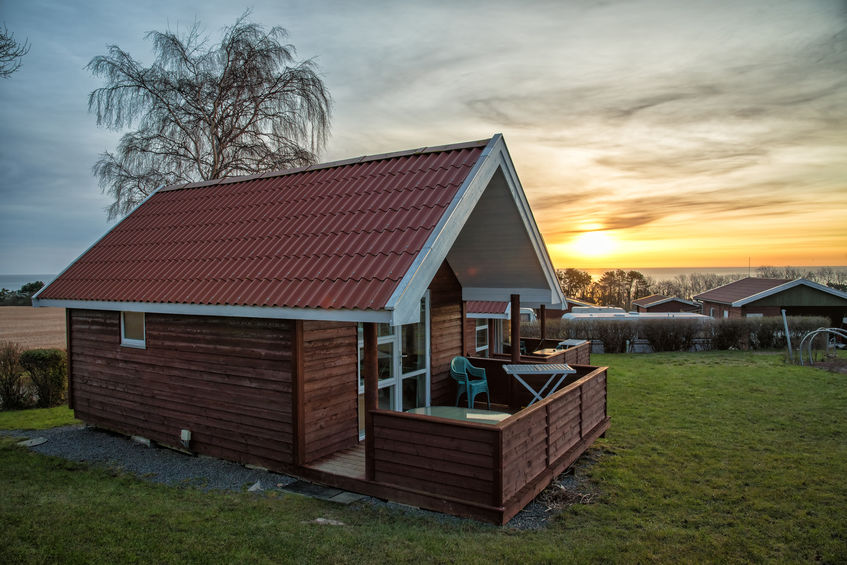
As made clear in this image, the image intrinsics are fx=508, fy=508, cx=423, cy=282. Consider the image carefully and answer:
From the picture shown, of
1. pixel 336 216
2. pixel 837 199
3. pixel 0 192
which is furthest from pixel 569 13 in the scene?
pixel 0 192

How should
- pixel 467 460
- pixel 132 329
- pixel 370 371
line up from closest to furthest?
pixel 467 460 < pixel 370 371 < pixel 132 329

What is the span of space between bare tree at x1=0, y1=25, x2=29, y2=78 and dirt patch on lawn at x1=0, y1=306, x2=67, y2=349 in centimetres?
1619

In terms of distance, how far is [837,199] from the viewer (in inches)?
667

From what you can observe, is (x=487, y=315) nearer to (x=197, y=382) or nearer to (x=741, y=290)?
(x=197, y=382)

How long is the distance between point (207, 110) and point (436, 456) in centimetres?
1576

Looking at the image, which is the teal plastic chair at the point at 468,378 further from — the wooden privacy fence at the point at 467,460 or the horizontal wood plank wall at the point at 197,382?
the horizontal wood plank wall at the point at 197,382

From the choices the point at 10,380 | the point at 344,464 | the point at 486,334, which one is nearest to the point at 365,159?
the point at 344,464

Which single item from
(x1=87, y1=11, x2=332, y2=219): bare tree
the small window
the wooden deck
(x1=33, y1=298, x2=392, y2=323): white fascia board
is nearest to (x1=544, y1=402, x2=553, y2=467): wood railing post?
the wooden deck

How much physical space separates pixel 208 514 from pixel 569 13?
35.3ft

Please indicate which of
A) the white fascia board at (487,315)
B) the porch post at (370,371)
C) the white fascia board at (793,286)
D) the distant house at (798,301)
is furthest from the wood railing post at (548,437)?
the white fascia board at (793,286)

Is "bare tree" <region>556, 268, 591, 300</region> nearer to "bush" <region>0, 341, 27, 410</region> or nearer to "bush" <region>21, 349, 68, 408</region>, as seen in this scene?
"bush" <region>21, 349, 68, 408</region>

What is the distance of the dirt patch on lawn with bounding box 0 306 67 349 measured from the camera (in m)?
23.5

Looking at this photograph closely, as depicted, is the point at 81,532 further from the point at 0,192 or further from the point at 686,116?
the point at 0,192

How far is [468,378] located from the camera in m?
9.41
